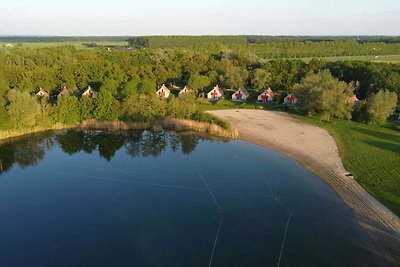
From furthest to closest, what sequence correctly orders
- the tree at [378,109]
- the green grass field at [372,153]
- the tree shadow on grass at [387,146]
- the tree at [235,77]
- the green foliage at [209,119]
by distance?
the tree at [235,77]
the tree at [378,109]
the green foliage at [209,119]
the tree shadow on grass at [387,146]
the green grass field at [372,153]

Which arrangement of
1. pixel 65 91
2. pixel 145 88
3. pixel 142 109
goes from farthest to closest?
pixel 65 91 < pixel 145 88 < pixel 142 109

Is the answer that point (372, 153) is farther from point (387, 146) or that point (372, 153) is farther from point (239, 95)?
point (239, 95)

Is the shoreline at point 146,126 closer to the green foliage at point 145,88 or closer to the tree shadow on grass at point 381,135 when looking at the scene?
the green foliage at point 145,88

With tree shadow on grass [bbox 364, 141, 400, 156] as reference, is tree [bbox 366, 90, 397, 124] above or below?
above

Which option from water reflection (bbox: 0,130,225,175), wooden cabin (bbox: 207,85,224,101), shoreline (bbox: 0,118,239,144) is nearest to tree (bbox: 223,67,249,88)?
wooden cabin (bbox: 207,85,224,101)

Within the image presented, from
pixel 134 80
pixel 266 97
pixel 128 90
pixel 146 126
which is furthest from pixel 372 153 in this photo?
pixel 134 80

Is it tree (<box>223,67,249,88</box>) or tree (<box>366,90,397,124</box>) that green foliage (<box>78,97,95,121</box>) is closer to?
tree (<box>223,67,249,88</box>)

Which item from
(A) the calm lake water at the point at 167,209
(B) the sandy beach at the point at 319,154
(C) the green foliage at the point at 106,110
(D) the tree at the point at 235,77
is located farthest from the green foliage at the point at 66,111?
(D) the tree at the point at 235,77
